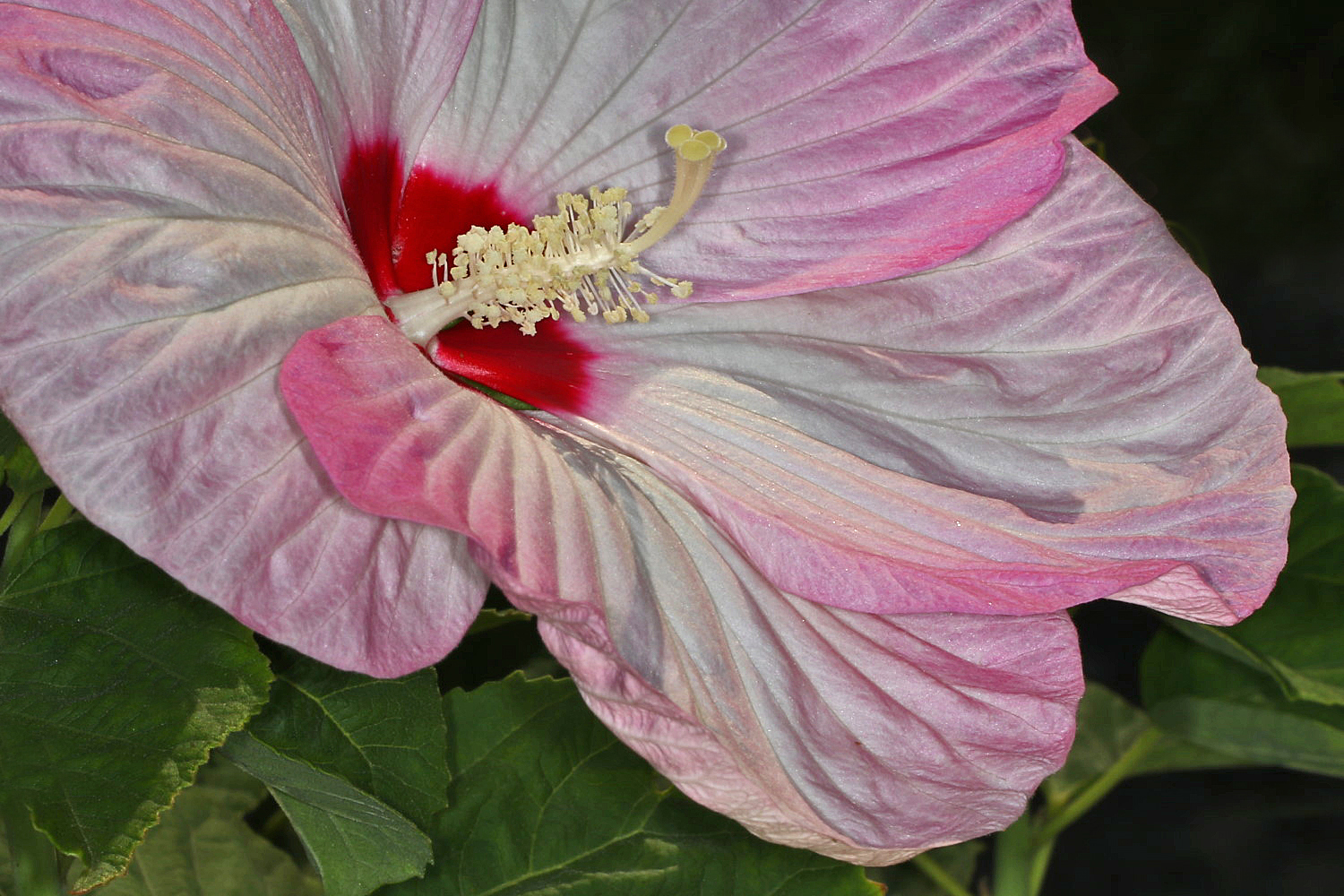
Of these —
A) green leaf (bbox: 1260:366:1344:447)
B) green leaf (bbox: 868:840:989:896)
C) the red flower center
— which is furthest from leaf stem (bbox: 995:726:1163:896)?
the red flower center

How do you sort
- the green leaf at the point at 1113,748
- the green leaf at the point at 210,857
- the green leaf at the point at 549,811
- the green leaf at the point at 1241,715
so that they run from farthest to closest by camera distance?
the green leaf at the point at 1113,748 → the green leaf at the point at 1241,715 → the green leaf at the point at 210,857 → the green leaf at the point at 549,811

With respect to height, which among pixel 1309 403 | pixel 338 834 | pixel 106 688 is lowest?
pixel 1309 403

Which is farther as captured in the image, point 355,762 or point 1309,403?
point 1309,403

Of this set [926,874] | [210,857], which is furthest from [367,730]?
[926,874]

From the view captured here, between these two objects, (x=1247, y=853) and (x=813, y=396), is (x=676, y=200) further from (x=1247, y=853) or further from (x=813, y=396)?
(x=1247, y=853)

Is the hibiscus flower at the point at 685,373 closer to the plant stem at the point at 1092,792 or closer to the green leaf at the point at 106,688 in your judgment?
the green leaf at the point at 106,688

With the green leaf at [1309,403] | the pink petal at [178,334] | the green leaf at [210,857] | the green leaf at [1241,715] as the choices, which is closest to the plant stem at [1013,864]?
the green leaf at [1241,715]

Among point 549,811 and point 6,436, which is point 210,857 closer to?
point 549,811
